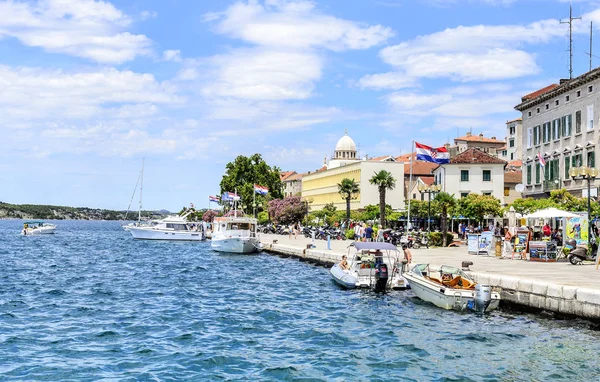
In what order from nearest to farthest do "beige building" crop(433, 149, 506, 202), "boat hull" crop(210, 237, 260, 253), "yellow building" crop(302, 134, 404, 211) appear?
"boat hull" crop(210, 237, 260, 253) → "beige building" crop(433, 149, 506, 202) → "yellow building" crop(302, 134, 404, 211)

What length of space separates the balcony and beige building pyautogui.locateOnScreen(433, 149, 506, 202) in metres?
27.3

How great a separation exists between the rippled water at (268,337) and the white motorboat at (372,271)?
775mm

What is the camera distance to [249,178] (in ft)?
418

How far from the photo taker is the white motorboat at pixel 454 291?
24125 millimetres

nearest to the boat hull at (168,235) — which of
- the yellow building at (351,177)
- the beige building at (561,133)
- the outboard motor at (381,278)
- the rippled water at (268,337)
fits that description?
the yellow building at (351,177)

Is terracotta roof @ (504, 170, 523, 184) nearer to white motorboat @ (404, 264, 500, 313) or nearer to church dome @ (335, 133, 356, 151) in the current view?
white motorboat @ (404, 264, 500, 313)

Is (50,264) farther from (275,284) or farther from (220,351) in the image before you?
(220,351)

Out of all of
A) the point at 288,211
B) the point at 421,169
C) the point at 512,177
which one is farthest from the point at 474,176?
the point at 288,211

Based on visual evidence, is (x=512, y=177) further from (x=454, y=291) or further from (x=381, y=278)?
(x=454, y=291)

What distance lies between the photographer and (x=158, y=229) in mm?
92250

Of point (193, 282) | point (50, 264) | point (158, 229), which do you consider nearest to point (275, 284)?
point (193, 282)

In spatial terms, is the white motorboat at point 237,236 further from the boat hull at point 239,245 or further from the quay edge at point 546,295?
the quay edge at point 546,295

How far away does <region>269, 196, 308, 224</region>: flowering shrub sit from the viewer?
115 meters

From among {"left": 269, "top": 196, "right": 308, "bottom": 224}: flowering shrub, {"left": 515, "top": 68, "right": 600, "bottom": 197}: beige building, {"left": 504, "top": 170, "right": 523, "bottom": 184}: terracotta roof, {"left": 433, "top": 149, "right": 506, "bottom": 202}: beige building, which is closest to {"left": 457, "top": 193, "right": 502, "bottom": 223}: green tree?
{"left": 515, "top": 68, "right": 600, "bottom": 197}: beige building
